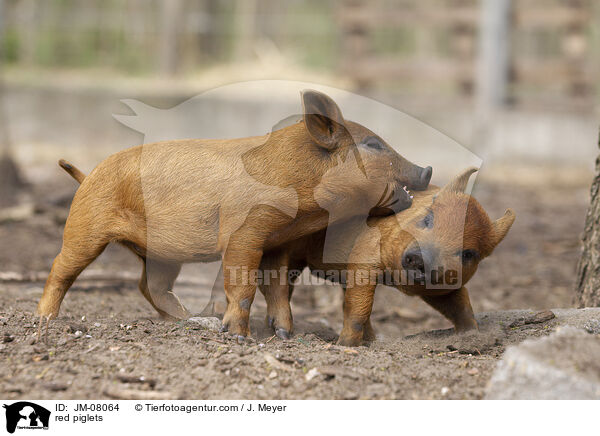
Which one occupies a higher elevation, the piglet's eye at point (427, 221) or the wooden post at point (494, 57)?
the wooden post at point (494, 57)

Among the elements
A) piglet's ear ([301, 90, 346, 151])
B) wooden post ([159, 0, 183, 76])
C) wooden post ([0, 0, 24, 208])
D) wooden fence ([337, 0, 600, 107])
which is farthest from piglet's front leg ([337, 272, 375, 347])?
wooden post ([159, 0, 183, 76])

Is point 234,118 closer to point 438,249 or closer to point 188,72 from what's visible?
point 188,72

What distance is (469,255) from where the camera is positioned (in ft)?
13.3

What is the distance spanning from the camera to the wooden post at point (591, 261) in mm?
4816

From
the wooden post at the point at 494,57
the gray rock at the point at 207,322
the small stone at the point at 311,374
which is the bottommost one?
the small stone at the point at 311,374

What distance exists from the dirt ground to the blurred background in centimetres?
33

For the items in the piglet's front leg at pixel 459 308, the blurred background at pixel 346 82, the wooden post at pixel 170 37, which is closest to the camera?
the piglet's front leg at pixel 459 308

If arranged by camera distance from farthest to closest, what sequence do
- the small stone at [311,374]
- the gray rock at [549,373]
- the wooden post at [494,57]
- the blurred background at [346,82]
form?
the wooden post at [494,57] → the blurred background at [346,82] → the small stone at [311,374] → the gray rock at [549,373]

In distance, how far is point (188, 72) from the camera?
17.5 m

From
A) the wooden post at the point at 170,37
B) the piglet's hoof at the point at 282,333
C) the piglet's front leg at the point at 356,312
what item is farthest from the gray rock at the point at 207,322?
the wooden post at the point at 170,37
